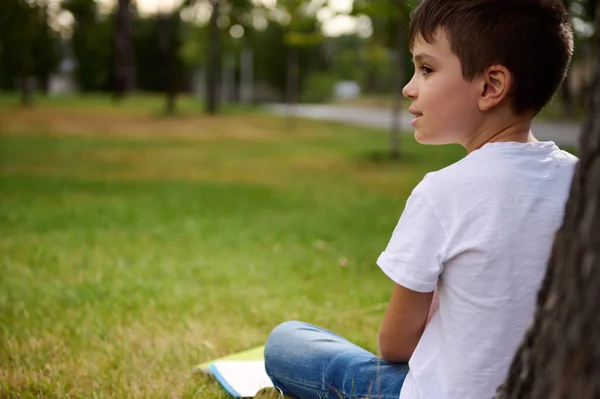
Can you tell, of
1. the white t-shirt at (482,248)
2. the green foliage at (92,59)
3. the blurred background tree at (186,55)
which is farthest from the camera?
the green foliage at (92,59)

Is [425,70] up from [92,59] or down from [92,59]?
up

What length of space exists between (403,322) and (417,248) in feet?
0.74

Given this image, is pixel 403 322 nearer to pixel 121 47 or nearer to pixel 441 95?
pixel 441 95

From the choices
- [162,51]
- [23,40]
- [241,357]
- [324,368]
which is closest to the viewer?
[324,368]

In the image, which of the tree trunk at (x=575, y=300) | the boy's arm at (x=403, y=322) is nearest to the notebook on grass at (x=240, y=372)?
the boy's arm at (x=403, y=322)

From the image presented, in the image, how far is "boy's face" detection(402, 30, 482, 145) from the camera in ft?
5.21

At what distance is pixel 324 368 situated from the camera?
2.06 meters

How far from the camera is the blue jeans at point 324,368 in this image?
6.29 feet

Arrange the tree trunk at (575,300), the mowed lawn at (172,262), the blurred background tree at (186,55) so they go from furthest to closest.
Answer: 1. the blurred background tree at (186,55)
2. the mowed lawn at (172,262)
3. the tree trunk at (575,300)

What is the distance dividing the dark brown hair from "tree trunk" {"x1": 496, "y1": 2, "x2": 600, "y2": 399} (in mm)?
319

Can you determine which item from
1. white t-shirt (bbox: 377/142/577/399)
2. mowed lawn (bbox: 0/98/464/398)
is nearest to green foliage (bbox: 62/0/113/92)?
Answer: mowed lawn (bbox: 0/98/464/398)

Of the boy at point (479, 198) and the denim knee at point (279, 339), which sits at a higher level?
the boy at point (479, 198)

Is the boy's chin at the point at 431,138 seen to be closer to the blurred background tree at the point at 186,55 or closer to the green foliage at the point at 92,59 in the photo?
the blurred background tree at the point at 186,55

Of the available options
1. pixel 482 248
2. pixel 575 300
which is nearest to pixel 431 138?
pixel 482 248
